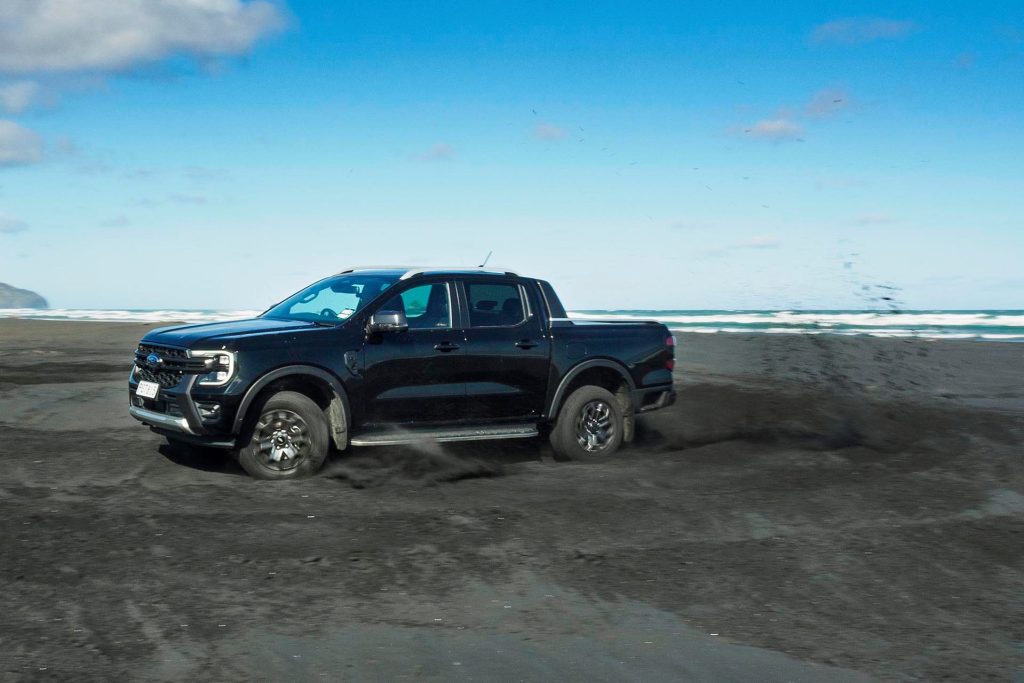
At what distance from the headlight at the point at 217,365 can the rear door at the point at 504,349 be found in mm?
2188

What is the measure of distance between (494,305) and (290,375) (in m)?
2.22

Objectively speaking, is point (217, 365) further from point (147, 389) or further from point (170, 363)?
point (147, 389)

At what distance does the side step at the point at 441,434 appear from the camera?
9.11 meters

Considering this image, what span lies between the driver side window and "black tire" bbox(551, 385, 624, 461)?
→ 5.03ft

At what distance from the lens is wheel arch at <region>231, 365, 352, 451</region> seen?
8.55 metres

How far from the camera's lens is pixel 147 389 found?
8.98 m

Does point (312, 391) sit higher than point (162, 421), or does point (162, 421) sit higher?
point (312, 391)

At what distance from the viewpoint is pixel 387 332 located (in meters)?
9.28

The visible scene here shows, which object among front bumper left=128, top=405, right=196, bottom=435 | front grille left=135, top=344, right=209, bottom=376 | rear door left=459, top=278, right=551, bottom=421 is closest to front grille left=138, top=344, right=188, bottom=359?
front grille left=135, top=344, right=209, bottom=376

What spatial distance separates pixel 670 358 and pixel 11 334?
27.3 m

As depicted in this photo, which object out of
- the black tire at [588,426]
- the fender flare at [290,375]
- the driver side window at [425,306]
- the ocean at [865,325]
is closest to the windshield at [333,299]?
the driver side window at [425,306]

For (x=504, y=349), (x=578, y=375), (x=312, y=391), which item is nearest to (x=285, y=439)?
(x=312, y=391)

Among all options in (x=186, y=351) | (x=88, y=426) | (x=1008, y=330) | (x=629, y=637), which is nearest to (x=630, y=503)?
(x=629, y=637)

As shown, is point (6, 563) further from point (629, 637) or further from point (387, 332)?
point (387, 332)
